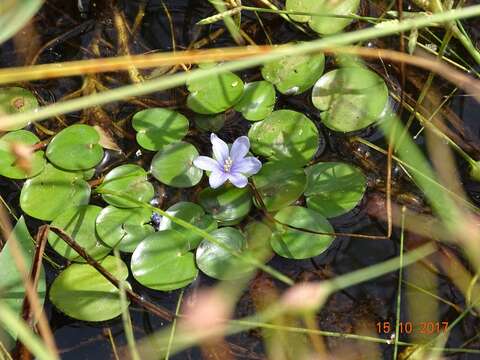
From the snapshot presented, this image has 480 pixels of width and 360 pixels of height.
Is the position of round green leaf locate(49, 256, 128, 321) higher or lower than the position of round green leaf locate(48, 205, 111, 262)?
lower

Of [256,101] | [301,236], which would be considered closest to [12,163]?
[256,101]

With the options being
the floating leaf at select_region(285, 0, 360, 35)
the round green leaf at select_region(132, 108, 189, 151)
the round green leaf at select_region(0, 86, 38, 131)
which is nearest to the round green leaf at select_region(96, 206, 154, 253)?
the round green leaf at select_region(132, 108, 189, 151)

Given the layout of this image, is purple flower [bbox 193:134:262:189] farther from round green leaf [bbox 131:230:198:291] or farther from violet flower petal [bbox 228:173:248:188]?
round green leaf [bbox 131:230:198:291]

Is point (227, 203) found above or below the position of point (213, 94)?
below

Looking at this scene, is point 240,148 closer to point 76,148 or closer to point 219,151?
point 219,151

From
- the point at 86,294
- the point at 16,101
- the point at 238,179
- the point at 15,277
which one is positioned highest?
the point at 16,101

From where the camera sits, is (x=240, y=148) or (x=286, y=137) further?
(x=286, y=137)
